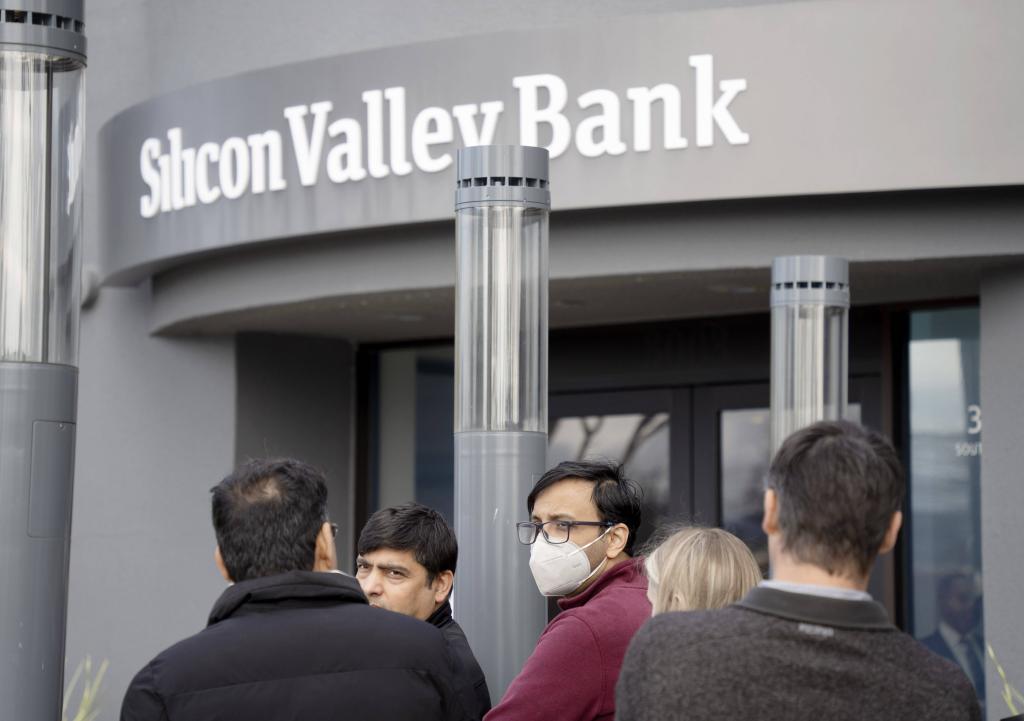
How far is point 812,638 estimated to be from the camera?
8.05 ft

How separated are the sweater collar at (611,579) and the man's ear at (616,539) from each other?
0.49 ft

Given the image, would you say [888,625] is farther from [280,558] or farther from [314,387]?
[314,387]

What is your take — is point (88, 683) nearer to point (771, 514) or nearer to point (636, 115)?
point (636, 115)

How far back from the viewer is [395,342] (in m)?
11.3

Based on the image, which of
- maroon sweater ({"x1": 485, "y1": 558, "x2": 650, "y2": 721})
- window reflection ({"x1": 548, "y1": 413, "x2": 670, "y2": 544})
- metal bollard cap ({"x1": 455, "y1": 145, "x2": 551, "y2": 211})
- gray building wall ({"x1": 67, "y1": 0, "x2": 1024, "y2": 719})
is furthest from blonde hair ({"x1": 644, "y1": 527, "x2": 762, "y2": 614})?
window reflection ({"x1": 548, "y1": 413, "x2": 670, "y2": 544})

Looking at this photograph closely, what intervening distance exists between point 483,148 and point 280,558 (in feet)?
6.50

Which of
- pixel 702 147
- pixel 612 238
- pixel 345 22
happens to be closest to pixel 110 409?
pixel 345 22

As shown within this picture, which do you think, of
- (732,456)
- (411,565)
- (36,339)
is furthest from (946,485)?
(36,339)

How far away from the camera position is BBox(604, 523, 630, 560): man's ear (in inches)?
164

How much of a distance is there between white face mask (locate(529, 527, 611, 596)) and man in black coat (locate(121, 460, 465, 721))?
1007 mm

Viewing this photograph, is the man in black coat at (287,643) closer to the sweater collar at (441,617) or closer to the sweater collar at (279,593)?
the sweater collar at (279,593)

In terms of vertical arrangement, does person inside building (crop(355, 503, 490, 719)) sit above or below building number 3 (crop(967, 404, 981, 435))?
below

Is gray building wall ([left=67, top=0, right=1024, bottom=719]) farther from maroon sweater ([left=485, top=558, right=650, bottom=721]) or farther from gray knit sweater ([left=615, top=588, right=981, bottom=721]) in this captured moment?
gray knit sweater ([left=615, top=588, right=981, bottom=721])

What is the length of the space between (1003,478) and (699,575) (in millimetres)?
5021
